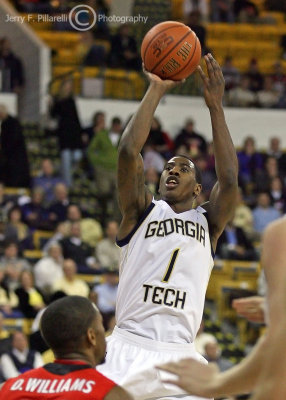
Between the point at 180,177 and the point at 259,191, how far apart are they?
1132 centimetres

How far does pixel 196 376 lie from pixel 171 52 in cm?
316

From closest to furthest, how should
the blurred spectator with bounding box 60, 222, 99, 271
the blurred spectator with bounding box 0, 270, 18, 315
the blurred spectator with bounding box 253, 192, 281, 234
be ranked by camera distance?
the blurred spectator with bounding box 0, 270, 18, 315 < the blurred spectator with bounding box 60, 222, 99, 271 < the blurred spectator with bounding box 253, 192, 281, 234

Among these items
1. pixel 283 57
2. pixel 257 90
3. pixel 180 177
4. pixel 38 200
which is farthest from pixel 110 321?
pixel 283 57

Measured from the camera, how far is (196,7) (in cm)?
2122

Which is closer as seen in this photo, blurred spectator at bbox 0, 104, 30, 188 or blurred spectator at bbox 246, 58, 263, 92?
blurred spectator at bbox 0, 104, 30, 188

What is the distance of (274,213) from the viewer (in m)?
16.8

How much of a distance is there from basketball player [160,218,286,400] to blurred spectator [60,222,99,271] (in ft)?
35.9

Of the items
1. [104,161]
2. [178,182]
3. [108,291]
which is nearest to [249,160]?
[104,161]

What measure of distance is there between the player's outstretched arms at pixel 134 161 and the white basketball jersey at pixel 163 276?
75 mm

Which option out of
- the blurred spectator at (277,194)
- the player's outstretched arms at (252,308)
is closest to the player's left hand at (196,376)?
the player's outstretched arms at (252,308)

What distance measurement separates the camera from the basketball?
625cm

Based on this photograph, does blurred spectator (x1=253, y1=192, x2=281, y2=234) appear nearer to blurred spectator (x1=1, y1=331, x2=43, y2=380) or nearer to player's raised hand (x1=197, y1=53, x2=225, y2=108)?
blurred spectator (x1=1, y1=331, x2=43, y2=380)

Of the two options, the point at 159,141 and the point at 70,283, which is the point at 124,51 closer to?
Result: the point at 159,141

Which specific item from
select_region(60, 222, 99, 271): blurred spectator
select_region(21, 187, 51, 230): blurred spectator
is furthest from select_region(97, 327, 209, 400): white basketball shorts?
select_region(21, 187, 51, 230): blurred spectator
